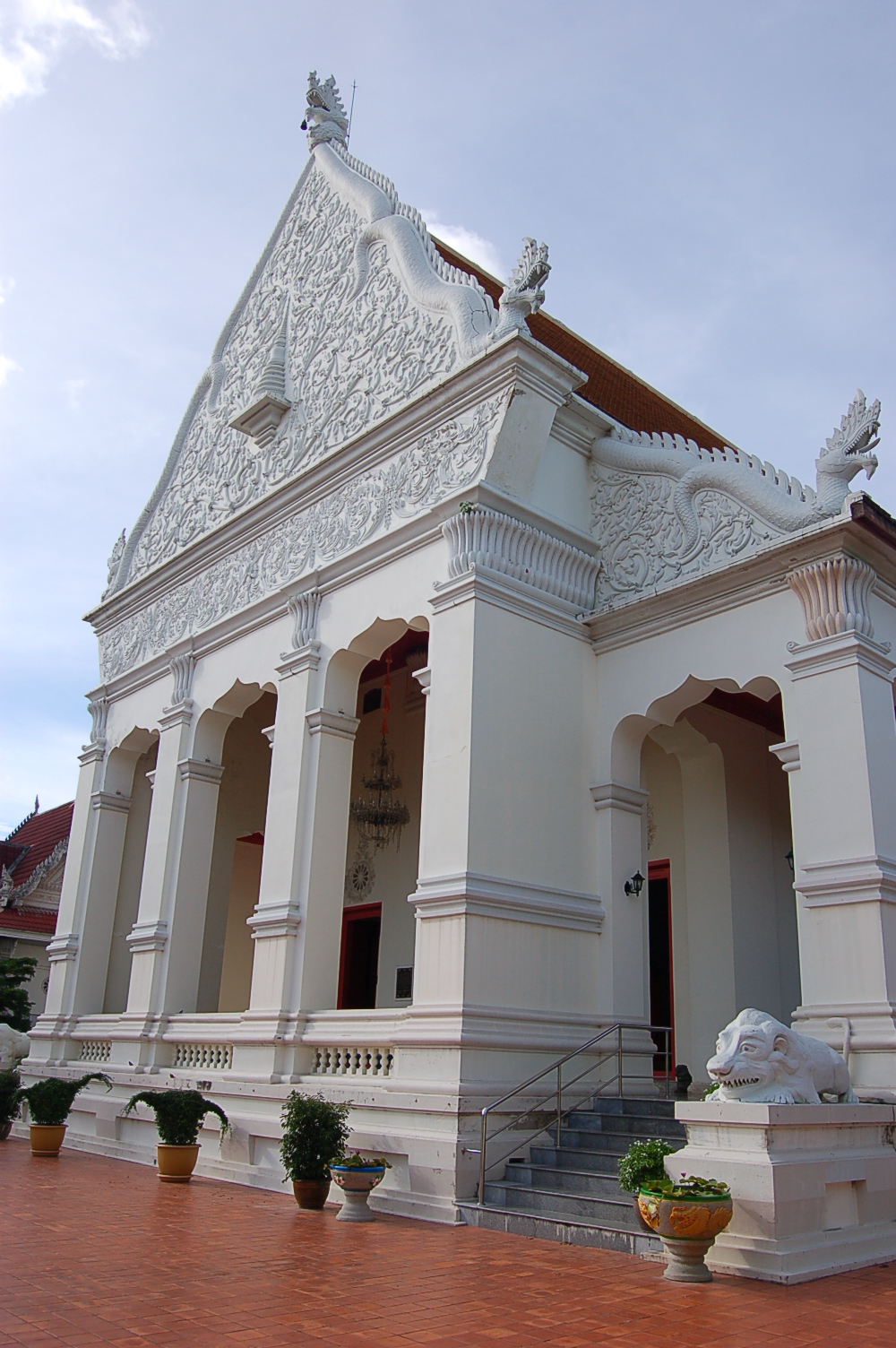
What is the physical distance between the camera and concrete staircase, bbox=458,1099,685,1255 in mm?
6965

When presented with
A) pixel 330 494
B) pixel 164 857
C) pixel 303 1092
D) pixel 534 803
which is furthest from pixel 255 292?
pixel 303 1092

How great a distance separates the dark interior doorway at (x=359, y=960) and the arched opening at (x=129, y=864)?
10.2ft

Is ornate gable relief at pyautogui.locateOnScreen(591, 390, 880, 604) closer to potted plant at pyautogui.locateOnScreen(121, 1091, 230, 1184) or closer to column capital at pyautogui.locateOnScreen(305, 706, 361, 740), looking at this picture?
column capital at pyautogui.locateOnScreen(305, 706, 361, 740)

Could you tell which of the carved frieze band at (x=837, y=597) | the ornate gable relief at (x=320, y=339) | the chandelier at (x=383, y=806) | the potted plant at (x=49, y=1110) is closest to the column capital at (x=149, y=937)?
the potted plant at (x=49, y=1110)

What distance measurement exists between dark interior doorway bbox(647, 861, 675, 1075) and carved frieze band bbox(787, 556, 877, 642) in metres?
4.40

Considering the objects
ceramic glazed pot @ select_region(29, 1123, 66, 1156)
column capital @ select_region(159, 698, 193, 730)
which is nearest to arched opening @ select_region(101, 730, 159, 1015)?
column capital @ select_region(159, 698, 193, 730)

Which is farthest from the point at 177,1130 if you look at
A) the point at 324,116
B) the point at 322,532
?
the point at 324,116

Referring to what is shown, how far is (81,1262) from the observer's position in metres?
6.21

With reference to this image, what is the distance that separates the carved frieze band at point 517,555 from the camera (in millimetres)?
10078

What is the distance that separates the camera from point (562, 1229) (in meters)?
7.07

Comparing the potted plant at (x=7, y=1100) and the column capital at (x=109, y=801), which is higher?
the column capital at (x=109, y=801)

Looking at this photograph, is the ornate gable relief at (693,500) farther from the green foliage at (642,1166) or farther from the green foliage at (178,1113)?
the green foliage at (178,1113)

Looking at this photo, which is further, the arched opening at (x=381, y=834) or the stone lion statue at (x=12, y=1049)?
the stone lion statue at (x=12, y=1049)

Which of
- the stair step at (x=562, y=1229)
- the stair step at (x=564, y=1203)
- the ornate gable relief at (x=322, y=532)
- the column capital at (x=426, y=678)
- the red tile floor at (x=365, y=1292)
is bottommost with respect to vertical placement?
the red tile floor at (x=365, y=1292)
